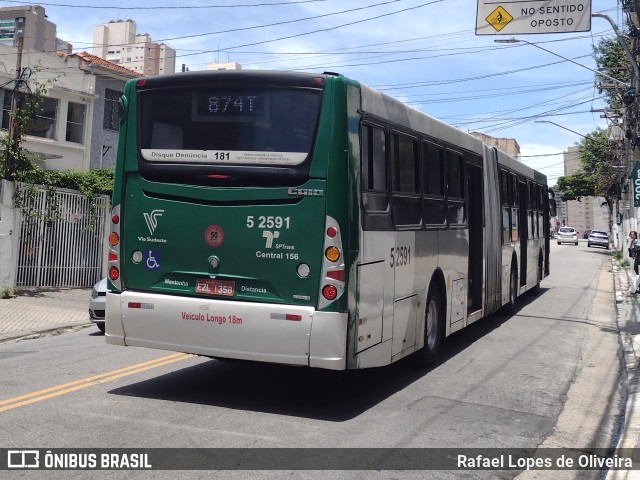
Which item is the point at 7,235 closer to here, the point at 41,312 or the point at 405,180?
the point at 41,312

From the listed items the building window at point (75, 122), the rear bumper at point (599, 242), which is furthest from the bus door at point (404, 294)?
the rear bumper at point (599, 242)

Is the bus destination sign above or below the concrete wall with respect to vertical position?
above

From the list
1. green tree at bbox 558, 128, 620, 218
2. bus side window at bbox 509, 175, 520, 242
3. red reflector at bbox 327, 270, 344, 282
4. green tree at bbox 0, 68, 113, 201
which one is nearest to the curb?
green tree at bbox 0, 68, 113, 201

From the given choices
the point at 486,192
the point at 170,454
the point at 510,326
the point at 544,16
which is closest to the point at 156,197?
the point at 170,454

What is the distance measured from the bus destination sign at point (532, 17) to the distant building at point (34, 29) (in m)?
43.9

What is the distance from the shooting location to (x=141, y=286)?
23.4 feet

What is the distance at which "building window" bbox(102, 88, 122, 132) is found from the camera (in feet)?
108

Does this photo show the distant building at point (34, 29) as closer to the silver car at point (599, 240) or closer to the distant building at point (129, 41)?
the distant building at point (129, 41)

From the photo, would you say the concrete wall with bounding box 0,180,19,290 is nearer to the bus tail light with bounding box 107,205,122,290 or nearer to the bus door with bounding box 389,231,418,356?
the bus tail light with bounding box 107,205,122,290

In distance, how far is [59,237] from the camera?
17.4 m

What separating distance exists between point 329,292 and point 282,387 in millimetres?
1930

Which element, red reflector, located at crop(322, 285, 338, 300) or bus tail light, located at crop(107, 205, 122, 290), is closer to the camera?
red reflector, located at crop(322, 285, 338, 300)

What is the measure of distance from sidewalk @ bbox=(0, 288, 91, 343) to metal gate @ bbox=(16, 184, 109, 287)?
55 cm

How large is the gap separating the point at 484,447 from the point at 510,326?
805 cm
